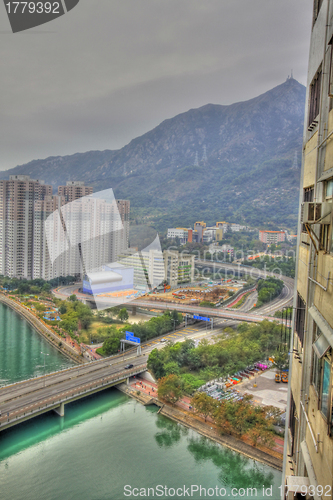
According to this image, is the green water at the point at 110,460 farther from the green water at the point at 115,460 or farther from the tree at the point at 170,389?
the tree at the point at 170,389

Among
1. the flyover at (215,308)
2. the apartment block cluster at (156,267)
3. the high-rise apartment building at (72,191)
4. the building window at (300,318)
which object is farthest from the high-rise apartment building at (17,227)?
the building window at (300,318)

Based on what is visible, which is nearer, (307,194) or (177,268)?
(307,194)

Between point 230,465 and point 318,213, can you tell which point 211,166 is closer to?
point 230,465

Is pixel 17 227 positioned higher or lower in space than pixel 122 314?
higher

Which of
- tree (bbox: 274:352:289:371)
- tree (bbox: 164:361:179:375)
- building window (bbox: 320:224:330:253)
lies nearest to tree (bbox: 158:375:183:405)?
tree (bbox: 164:361:179:375)

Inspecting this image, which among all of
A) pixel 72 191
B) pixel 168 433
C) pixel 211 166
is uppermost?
pixel 211 166

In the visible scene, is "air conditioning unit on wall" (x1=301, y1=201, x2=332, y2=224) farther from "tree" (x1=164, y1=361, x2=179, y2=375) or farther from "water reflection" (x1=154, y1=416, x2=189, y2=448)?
"tree" (x1=164, y1=361, x2=179, y2=375)

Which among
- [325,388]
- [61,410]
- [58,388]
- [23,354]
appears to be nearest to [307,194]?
[325,388]
